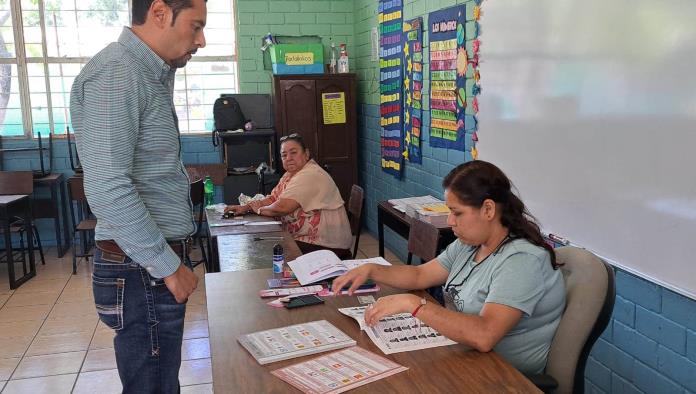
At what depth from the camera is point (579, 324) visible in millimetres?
1765

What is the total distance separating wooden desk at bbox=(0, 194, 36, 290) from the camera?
5.02 metres

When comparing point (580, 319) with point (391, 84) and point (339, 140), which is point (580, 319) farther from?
point (339, 140)

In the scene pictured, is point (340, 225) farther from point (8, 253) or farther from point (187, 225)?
point (8, 253)

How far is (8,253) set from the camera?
198 inches

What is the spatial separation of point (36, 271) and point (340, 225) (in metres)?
3.18

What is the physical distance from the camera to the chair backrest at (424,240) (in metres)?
2.82

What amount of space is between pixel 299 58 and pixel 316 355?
4887mm

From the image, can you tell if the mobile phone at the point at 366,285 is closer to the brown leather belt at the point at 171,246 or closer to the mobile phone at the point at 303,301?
the mobile phone at the point at 303,301

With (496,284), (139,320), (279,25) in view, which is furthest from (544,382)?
(279,25)

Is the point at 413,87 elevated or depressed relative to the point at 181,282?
elevated

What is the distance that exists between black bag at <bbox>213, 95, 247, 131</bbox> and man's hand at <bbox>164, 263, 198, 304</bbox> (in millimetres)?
4648

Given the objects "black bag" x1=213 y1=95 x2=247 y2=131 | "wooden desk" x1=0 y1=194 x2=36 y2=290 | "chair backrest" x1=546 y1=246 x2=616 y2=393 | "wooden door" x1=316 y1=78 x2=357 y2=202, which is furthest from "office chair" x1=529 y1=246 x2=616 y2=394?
"black bag" x1=213 y1=95 x2=247 y2=131

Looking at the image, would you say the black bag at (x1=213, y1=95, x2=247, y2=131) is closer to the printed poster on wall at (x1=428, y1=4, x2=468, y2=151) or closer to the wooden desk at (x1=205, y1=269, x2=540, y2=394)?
the printed poster on wall at (x1=428, y1=4, x2=468, y2=151)

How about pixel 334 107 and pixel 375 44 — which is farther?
pixel 334 107
